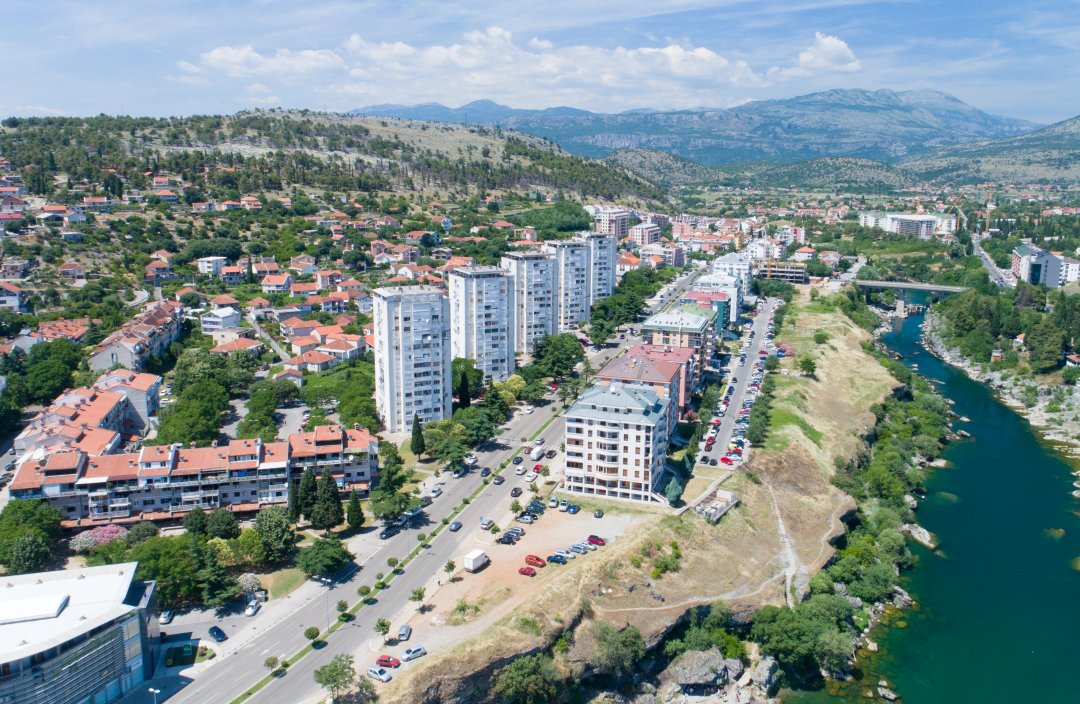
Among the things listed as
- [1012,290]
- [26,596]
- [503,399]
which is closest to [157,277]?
[503,399]

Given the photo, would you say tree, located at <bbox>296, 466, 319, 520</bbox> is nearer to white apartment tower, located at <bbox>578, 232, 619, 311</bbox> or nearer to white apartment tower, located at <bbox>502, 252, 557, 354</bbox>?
white apartment tower, located at <bbox>502, 252, 557, 354</bbox>

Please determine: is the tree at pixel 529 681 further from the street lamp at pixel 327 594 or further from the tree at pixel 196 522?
the tree at pixel 196 522

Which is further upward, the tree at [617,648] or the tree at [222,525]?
the tree at [222,525]

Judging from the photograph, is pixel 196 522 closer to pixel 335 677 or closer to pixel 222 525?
pixel 222 525

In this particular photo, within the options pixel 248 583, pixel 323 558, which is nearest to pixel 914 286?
pixel 323 558

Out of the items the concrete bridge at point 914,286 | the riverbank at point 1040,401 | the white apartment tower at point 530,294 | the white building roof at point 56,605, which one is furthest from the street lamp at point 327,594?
the concrete bridge at point 914,286

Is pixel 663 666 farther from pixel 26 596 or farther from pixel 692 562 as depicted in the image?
pixel 26 596
